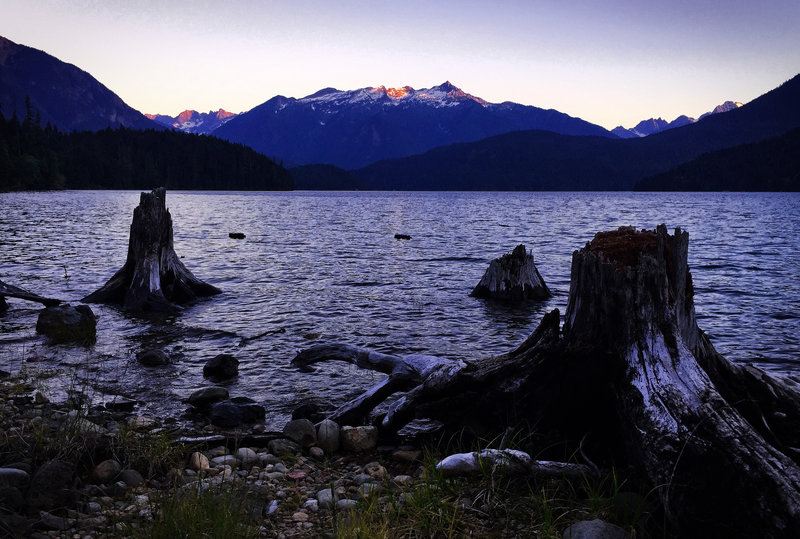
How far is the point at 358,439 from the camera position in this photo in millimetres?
6262

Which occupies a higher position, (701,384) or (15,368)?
(701,384)

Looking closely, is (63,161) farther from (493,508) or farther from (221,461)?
(493,508)

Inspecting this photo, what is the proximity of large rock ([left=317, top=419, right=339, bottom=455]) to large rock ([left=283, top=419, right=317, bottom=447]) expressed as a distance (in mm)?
93

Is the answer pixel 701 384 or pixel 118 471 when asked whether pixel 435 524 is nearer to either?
pixel 701 384

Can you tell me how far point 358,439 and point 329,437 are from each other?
1.16 feet

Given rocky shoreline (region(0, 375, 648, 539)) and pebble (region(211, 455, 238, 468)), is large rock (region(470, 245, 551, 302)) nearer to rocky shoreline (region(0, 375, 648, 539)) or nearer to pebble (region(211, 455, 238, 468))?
rocky shoreline (region(0, 375, 648, 539))

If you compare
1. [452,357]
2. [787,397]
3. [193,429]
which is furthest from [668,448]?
[452,357]

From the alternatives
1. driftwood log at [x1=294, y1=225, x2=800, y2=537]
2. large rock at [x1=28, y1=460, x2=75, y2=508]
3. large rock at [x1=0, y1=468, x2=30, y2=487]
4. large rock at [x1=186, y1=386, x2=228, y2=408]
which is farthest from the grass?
large rock at [x1=186, y1=386, x2=228, y2=408]

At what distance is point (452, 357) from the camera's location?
1138 cm

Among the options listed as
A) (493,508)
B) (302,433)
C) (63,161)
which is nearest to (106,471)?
(302,433)

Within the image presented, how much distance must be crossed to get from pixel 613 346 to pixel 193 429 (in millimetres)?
5551

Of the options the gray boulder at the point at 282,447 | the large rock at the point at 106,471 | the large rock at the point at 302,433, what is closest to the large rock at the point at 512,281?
the large rock at the point at 302,433

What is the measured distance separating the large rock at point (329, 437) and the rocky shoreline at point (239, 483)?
12 millimetres

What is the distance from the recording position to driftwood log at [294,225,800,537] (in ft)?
12.2
